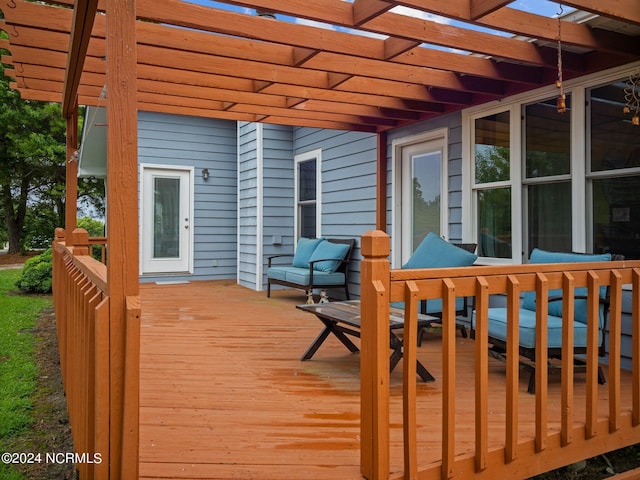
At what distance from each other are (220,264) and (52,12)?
6113 mm

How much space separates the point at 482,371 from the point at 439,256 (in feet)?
8.82

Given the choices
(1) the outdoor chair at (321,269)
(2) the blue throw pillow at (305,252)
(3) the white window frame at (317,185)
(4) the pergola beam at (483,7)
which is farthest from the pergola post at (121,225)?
(3) the white window frame at (317,185)

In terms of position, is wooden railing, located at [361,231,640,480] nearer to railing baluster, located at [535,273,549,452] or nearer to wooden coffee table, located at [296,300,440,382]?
railing baluster, located at [535,273,549,452]

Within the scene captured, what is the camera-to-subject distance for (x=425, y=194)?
18.3ft

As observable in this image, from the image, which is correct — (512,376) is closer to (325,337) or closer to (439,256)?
(325,337)

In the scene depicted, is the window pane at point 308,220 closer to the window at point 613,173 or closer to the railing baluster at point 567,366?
the window at point 613,173

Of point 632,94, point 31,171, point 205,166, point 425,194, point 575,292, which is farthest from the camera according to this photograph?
point 31,171

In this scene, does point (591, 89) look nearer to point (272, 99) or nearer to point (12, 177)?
point (272, 99)

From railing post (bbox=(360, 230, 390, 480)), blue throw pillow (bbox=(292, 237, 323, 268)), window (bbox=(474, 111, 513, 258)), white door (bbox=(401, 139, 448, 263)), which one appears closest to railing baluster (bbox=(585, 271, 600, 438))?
railing post (bbox=(360, 230, 390, 480))

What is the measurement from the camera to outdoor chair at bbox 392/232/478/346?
4.28 m

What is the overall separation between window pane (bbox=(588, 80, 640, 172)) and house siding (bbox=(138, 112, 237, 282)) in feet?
20.6

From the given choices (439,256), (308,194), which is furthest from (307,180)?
(439,256)

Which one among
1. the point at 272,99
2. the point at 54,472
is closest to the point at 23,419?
the point at 54,472

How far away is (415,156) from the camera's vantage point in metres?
5.71
